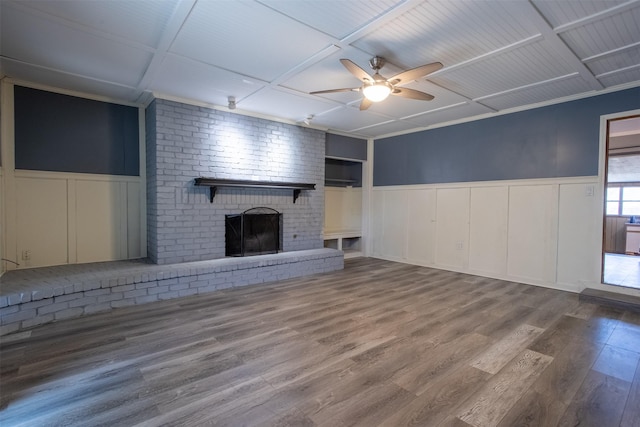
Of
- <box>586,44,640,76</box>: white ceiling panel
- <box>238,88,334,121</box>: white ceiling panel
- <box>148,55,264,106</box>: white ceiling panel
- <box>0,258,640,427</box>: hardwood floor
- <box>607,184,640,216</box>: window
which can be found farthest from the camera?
<box>607,184,640,216</box>: window

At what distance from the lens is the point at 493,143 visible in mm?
5094

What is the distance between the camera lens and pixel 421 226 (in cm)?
610

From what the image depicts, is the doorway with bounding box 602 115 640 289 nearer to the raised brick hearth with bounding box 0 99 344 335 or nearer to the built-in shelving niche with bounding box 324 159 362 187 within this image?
the built-in shelving niche with bounding box 324 159 362 187

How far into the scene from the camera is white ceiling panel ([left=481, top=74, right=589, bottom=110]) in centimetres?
381

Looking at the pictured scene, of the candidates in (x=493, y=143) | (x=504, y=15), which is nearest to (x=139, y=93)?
(x=504, y=15)

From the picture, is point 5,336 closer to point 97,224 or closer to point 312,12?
point 97,224

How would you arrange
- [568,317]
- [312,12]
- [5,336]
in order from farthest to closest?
[568,317]
[5,336]
[312,12]

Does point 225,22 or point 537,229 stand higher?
point 225,22

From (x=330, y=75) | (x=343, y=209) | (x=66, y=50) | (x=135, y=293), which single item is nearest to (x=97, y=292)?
(x=135, y=293)

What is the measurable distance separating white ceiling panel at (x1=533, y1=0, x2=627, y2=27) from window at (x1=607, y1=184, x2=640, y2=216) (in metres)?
8.35

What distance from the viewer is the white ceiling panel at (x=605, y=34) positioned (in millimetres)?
2529

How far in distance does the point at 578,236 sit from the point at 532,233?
55 centimetres

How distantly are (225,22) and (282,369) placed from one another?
2.89m

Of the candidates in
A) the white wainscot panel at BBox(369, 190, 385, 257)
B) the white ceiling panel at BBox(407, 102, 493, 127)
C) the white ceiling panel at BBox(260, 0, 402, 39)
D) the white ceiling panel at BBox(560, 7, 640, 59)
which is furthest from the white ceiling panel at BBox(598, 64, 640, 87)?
the white wainscot panel at BBox(369, 190, 385, 257)
